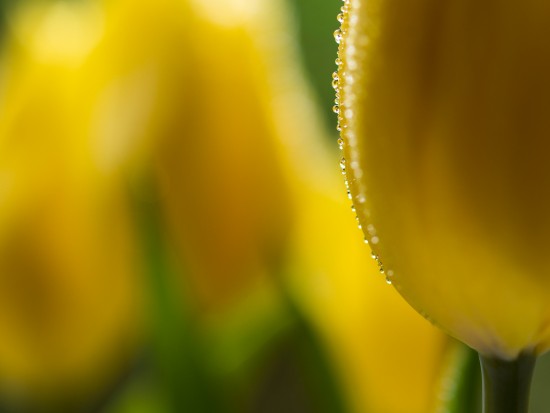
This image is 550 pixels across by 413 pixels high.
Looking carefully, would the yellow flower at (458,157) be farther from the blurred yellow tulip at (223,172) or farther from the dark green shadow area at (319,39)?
the dark green shadow area at (319,39)

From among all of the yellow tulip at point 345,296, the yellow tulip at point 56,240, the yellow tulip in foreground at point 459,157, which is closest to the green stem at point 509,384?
the yellow tulip in foreground at point 459,157

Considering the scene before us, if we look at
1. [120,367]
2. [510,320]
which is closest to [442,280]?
[510,320]

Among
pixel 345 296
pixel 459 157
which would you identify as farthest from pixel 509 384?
pixel 345 296

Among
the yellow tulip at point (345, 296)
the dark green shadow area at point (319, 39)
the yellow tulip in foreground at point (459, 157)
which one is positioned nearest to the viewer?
the yellow tulip in foreground at point (459, 157)

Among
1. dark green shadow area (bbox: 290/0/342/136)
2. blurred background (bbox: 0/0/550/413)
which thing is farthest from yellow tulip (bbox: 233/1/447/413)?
dark green shadow area (bbox: 290/0/342/136)

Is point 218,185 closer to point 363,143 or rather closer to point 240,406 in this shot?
point 240,406

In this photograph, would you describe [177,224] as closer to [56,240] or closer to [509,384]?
[56,240]

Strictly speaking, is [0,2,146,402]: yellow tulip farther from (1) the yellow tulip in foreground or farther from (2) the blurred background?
(1) the yellow tulip in foreground
